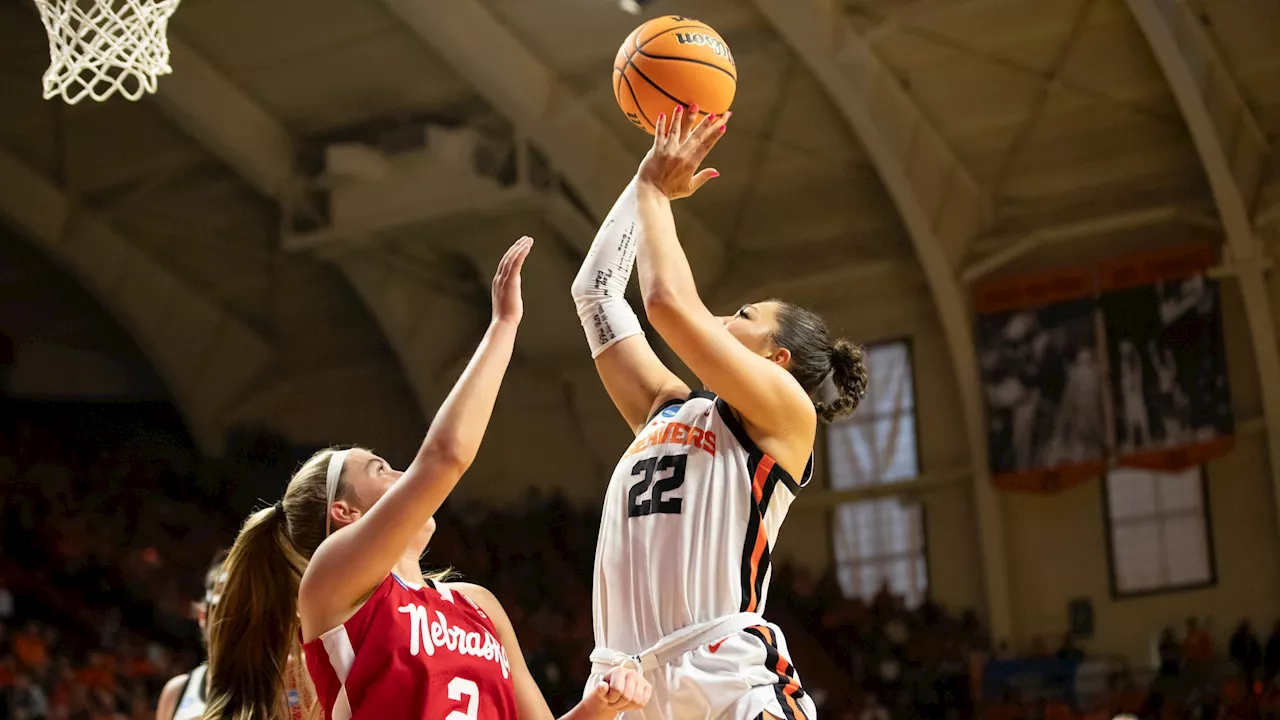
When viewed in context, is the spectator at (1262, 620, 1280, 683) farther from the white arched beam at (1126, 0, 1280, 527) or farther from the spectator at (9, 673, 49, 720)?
the spectator at (9, 673, 49, 720)

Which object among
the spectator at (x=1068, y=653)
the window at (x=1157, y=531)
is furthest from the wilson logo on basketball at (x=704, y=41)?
the window at (x=1157, y=531)

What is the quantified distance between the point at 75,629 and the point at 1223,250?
35.1 feet

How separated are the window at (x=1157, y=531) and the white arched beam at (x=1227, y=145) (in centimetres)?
79

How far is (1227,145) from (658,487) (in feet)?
36.7

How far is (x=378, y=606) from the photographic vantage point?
2.79 m

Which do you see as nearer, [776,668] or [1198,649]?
[776,668]

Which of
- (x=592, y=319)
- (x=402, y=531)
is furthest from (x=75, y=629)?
(x=402, y=531)

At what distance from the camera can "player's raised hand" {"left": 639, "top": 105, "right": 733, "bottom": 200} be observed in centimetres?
352

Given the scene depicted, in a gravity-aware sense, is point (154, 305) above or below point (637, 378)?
above

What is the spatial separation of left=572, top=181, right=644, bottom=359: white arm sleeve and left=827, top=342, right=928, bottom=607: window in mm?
12000

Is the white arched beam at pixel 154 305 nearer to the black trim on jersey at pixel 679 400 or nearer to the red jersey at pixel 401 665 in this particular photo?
the black trim on jersey at pixel 679 400

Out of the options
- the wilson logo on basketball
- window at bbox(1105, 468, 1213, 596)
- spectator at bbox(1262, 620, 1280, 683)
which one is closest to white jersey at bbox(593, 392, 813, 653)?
the wilson logo on basketball

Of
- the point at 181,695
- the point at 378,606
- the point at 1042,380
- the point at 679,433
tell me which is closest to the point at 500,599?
the point at 1042,380

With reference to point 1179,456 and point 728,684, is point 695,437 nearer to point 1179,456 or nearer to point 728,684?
point 728,684
